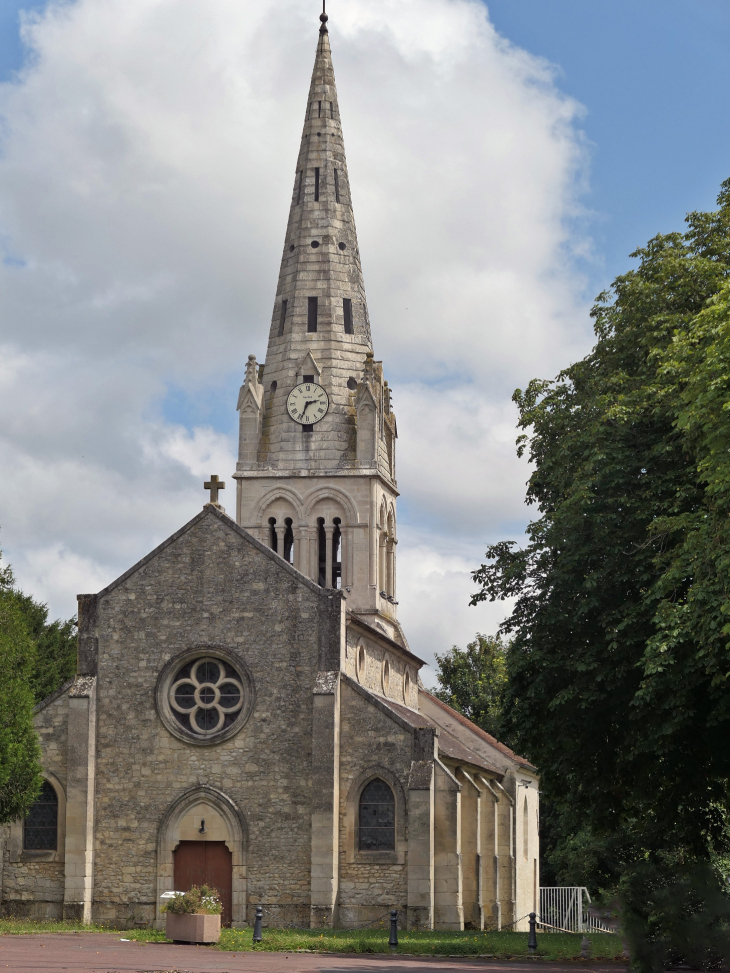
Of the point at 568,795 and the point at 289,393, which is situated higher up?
the point at 289,393

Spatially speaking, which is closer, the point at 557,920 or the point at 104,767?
the point at 104,767

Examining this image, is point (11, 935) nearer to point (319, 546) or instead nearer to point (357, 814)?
point (357, 814)

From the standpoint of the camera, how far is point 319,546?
50625 millimetres

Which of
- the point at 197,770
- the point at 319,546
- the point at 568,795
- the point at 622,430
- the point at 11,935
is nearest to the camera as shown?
the point at 622,430

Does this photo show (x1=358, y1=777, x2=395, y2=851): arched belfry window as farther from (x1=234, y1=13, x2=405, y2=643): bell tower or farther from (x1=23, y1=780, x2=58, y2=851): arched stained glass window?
(x1=234, y1=13, x2=405, y2=643): bell tower

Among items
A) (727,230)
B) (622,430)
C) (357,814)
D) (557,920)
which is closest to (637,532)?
(622,430)

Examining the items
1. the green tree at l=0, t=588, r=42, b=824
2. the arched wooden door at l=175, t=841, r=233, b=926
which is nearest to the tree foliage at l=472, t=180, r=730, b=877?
the arched wooden door at l=175, t=841, r=233, b=926

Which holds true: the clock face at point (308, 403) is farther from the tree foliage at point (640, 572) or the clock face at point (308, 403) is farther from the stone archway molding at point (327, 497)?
the tree foliage at point (640, 572)

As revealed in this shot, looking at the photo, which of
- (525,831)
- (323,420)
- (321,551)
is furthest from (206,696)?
(525,831)

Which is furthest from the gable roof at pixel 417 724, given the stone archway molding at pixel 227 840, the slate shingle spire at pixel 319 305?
the slate shingle spire at pixel 319 305

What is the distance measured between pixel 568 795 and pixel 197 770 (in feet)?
31.5

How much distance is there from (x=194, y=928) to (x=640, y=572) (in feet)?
38.8

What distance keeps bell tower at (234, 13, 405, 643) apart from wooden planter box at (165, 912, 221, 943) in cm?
2214

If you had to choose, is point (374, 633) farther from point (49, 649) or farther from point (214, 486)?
point (49, 649)
